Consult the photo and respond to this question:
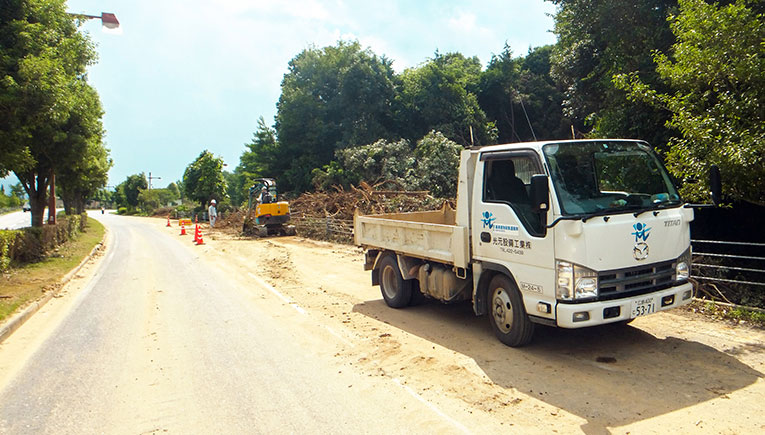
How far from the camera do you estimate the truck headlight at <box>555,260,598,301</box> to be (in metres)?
5.45

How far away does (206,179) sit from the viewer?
5712cm

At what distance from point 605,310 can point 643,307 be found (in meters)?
0.55

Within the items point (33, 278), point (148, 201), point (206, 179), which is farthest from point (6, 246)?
point (148, 201)

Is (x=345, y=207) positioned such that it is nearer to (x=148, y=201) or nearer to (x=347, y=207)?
(x=347, y=207)

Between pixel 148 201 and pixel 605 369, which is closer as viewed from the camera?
pixel 605 369

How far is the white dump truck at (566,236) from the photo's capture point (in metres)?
5.50

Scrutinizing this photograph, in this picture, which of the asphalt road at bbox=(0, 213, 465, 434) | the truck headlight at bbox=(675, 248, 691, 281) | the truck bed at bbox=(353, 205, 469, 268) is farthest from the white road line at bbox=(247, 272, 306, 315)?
the truck headlight at bbox=(675, 248, 691, 281)

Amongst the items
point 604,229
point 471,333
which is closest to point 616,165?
point 604,229

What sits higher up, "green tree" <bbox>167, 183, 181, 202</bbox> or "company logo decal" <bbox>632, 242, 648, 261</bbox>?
"green tree" <bbox>167, 183, 181, 202</bbox>

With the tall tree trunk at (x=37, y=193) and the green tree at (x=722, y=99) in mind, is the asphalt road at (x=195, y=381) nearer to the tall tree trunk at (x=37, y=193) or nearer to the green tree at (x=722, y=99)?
the green tree at (x=722, y=99)

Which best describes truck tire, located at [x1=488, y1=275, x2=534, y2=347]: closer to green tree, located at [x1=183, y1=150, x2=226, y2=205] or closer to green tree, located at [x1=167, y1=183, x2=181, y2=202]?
green tree, located at [x1=183, y1=150, x2=226, y2=205]

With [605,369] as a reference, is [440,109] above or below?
above

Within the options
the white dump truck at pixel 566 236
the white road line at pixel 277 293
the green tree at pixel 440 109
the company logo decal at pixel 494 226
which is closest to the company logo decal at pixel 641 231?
the white dump truck at pixel 566 236

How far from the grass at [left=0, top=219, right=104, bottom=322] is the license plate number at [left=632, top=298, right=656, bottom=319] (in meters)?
9.87
